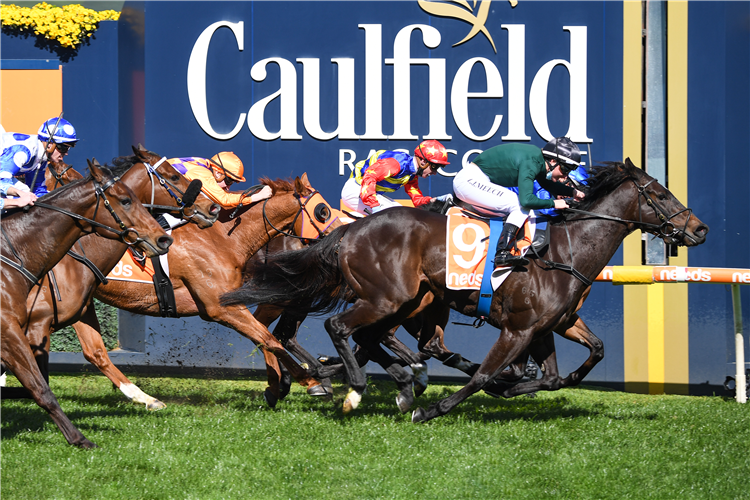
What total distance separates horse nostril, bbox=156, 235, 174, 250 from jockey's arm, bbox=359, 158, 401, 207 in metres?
1.99

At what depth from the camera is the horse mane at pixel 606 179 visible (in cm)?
550

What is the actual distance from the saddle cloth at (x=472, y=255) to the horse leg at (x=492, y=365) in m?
0.37

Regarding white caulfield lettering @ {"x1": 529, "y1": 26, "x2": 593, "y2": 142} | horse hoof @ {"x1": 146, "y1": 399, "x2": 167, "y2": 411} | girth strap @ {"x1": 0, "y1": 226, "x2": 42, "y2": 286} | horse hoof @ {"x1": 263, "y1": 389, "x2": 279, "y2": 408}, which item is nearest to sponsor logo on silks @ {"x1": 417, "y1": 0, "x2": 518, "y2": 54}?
white caulfield lettering @ {"x1": 529, "y1": 26, "x2": 593, "y2": 142}

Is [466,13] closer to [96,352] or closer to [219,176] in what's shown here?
[219,176]

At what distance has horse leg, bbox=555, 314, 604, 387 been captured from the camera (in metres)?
5.81

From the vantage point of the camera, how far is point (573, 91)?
8000 mm

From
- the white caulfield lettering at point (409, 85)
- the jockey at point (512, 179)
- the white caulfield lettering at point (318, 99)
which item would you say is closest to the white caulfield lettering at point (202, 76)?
the white caulfield lettering at point (318, 99)

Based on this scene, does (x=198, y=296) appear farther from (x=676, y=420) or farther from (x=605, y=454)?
(x=676, y=420)

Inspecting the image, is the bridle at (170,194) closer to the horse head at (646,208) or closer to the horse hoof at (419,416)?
the horse hoof at (419,416)

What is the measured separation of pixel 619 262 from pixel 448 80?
8.18 ft

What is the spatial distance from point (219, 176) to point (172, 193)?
112 cm

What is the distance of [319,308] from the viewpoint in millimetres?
6125

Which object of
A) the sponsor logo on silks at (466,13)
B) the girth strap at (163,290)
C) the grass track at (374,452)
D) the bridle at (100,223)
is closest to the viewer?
the grass track at (374,452)

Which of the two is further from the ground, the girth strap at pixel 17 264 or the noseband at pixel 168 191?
the noseband at pixel 168 191
